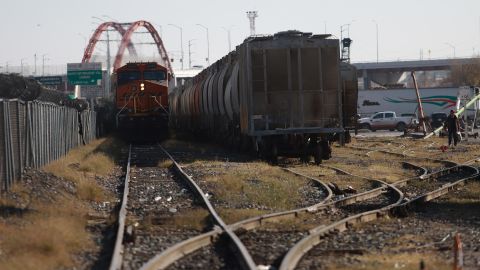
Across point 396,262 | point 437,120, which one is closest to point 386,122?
point 437,120

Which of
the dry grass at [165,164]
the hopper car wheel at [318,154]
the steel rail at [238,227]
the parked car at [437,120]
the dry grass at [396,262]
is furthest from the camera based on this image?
the parked car at [437,120]

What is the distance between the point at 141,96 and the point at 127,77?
121 centimetres

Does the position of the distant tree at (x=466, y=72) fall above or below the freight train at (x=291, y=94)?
above

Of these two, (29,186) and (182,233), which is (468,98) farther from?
(182,233)

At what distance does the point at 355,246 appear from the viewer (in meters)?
10.8

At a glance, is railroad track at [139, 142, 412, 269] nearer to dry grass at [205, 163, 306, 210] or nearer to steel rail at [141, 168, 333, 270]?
steel rail at [141, 168, 333, 270]

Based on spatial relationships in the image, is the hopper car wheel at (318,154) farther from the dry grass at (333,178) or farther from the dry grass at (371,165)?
the dry grass at (333,178)

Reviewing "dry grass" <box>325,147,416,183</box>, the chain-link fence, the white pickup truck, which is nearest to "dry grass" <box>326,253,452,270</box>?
the chain-link fence

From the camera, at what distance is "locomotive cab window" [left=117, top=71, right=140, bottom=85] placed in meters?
42.7

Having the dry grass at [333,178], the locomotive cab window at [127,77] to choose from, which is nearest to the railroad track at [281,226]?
the dry grass at [333,178]

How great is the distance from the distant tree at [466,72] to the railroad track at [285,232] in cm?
10964

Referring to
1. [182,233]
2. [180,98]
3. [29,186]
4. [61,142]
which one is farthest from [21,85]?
[180,98]

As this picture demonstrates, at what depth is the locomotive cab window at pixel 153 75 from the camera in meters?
42.8

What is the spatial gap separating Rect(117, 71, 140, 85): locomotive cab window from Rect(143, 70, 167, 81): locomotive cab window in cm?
41
